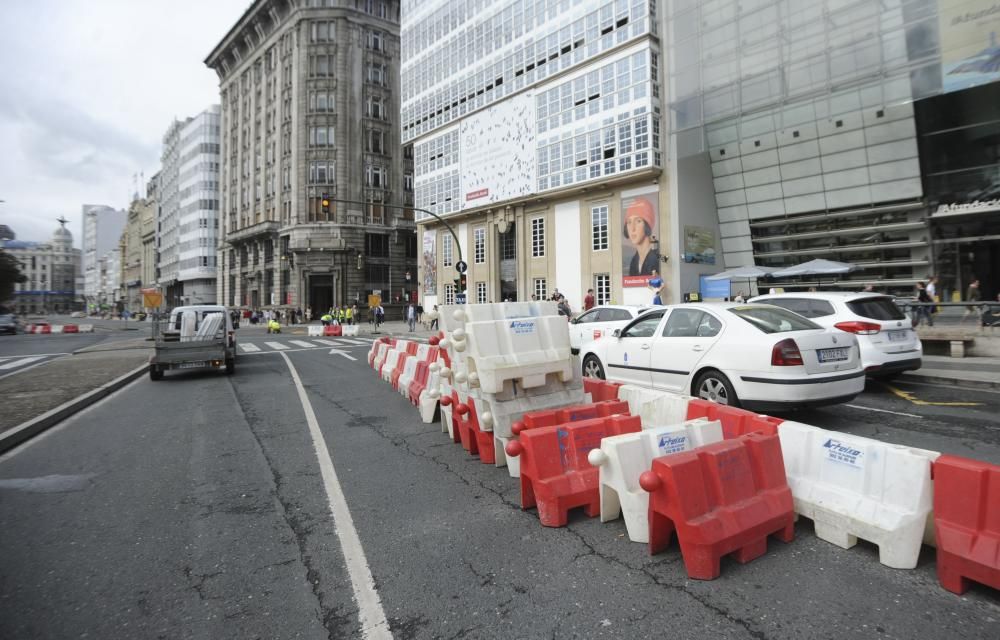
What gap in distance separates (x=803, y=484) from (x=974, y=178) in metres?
30.5

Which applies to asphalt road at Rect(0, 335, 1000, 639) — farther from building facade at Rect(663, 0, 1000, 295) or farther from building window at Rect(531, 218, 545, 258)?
building window at Rect(531, 218, 545, 258)

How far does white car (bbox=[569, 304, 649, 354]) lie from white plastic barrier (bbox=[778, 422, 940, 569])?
26.2 feet

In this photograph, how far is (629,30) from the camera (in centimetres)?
2783

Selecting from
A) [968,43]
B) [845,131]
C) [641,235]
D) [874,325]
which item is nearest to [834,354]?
[874,325]

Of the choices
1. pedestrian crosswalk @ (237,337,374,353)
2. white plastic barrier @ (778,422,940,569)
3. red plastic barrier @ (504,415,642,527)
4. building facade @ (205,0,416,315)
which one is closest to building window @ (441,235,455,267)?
building facade @ (205,0,416,315)

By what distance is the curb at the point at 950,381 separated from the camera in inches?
346

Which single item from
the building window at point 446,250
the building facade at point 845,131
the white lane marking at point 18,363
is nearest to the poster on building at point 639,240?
the building facade at point 845,131

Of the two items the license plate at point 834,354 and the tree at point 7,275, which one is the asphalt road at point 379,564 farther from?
the tree at point 7,275

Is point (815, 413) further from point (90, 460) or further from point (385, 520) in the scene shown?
point (90, 460)

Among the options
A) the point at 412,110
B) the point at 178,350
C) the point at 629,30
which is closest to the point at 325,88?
the point at 412,110

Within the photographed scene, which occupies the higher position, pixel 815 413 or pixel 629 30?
pixel 629 30

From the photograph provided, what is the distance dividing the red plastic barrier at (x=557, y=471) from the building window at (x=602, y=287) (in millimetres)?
27874

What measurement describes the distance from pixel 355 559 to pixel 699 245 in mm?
30422

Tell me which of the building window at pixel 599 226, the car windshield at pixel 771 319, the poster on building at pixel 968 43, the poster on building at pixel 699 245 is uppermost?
the poster on building at pixel 968 43
